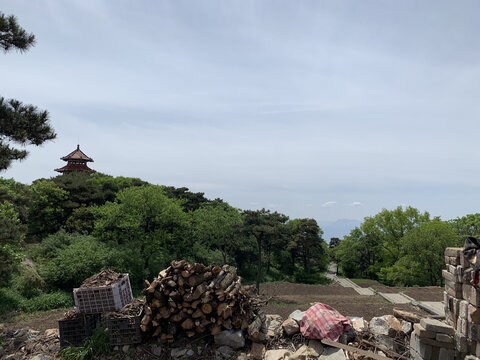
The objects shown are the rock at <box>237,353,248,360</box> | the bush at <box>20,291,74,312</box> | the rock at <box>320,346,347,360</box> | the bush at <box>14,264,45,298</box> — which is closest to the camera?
the rock at <box>320,346,347,360</box>

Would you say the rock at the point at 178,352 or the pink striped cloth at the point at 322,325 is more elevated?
the pink striped cloth at the point at 322,325

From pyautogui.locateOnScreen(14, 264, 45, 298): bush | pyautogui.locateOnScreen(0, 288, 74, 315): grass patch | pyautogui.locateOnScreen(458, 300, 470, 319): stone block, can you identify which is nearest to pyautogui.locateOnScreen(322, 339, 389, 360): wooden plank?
pyautogui.locateOnScreen(458, 300, 470, 319): stone block

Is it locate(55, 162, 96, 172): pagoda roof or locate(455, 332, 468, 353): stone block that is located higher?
locate(55, 162, 96, 172): pagoda roof

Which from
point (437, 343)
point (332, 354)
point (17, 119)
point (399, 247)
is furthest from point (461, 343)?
point (399, 247)

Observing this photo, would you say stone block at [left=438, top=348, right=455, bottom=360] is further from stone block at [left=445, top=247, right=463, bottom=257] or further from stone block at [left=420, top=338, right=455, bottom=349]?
stone block at [left=445, top=247, right=463, bottom=257]

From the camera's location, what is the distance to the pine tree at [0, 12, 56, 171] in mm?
9062

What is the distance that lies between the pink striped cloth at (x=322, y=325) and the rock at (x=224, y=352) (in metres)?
1.68

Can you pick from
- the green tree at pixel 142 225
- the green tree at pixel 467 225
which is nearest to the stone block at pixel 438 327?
the green tree at pixel 142 225

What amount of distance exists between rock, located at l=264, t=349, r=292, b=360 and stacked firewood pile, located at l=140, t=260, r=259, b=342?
2.57ft

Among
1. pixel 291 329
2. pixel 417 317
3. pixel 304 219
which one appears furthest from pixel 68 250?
pixel 304 219

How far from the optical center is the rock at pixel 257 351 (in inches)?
261

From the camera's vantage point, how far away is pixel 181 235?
22812mm

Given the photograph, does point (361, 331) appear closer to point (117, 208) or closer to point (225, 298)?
point (225, 298)

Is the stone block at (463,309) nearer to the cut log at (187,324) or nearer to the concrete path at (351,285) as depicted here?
the cut log at (187,324)
